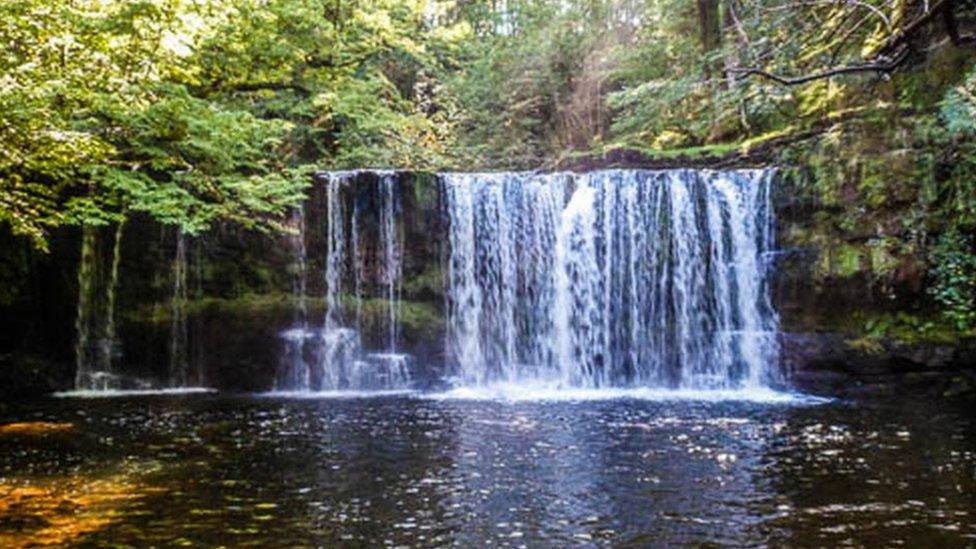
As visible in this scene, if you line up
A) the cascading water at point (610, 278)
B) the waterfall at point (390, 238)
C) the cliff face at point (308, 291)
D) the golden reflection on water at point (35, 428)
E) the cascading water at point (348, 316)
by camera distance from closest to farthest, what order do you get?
the golden reflection on water at point (35, 428) → the cliff face at point (308, 291) → the cascading water at point (610, 278) → the cascading water at point (348, 316) → the waterfall at point (390, 238)

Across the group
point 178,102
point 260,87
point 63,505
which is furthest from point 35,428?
point 260,87

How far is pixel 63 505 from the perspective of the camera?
19.7ft

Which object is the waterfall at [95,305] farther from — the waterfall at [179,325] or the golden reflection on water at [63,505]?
the golden reflection on water at [63,505]

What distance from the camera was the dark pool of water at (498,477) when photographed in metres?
5.41

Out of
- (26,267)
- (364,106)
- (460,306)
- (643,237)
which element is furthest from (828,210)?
(26,267)

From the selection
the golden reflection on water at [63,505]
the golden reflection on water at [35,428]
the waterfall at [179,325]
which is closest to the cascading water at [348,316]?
the waterfall at [179,325]

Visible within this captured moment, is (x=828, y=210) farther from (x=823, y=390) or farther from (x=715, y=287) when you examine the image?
(x=823, y=390)

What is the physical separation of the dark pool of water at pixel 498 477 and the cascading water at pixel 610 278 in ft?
12.1

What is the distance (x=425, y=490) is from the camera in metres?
6.61

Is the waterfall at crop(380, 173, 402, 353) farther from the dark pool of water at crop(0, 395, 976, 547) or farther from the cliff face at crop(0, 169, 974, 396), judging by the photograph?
the dark pool of water at crop(0, 395, 976, 547)

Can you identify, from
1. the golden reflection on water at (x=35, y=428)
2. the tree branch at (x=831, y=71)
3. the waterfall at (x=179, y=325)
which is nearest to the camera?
the tree branch at (x=831, y=71)

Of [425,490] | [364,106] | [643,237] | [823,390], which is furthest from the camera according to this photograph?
[364,106]

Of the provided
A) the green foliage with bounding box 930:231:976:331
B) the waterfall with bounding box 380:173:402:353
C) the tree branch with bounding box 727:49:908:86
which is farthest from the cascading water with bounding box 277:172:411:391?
the tree branch with bounding box 727:49:908:86

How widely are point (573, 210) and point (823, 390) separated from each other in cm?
578
